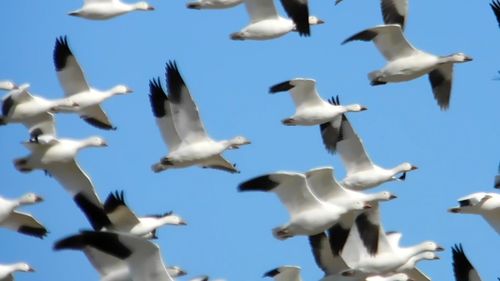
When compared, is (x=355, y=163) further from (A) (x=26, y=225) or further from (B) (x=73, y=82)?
(A) (x=26, y=225)

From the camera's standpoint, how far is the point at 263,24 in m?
25.2

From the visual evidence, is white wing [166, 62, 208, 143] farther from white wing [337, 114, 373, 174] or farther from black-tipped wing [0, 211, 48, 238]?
→ white wing [337, 114, 373, 174]

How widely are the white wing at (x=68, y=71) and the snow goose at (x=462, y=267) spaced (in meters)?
4.96

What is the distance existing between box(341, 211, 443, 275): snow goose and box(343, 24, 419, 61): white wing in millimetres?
2015

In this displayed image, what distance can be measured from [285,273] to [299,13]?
302cm

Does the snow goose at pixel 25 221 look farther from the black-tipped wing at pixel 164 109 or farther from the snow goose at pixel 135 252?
the snow goose at pixel 135 252

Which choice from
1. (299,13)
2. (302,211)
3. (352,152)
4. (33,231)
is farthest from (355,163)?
(33,231)

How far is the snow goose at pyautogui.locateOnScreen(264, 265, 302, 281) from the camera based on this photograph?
77.6 ft

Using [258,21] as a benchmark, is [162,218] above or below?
below

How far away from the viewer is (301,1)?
2430cm

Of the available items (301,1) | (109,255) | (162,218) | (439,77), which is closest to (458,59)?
(439,77)

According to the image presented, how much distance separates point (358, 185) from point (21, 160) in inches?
170

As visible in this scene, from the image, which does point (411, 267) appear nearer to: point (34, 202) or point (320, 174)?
point (320, 174)

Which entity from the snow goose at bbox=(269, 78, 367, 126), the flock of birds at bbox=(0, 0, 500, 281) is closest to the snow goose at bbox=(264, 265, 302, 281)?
the flock of birds at bbox=(0, 0, 500, 281)
